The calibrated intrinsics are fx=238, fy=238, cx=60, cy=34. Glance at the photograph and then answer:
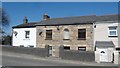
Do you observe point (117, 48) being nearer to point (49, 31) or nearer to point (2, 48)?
point (49, 31)

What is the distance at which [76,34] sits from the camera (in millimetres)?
38625

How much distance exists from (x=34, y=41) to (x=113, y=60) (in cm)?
1576

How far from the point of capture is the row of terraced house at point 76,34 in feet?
116

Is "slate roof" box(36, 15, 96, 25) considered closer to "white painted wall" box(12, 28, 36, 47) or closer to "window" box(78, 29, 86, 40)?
"window" box(78, 29, 86, 40)

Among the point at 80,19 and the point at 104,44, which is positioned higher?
the point at 80,19

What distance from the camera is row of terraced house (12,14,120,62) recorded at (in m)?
35.4

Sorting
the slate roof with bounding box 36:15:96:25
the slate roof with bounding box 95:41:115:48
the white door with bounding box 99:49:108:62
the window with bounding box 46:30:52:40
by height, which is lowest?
the white door with bounding box 99:49:108:62

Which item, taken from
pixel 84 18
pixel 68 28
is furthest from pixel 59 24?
pixel 84 18

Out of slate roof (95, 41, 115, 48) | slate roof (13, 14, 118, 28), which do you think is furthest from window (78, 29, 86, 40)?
slate roof (95, 41, 115, 48)

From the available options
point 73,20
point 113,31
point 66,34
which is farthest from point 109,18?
point 66,34

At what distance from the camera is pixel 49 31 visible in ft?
134

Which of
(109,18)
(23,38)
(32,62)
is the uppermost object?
(109,18)

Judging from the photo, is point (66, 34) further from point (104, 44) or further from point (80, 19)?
point (104, 44)

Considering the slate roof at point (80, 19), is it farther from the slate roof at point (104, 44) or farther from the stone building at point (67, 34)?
the slate roof at point (104, 44)
